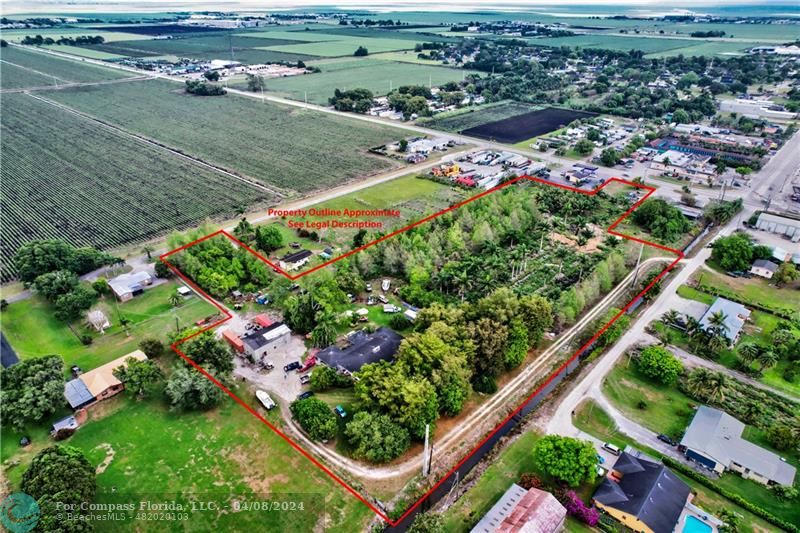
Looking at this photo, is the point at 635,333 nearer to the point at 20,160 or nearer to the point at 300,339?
the point at 300,339

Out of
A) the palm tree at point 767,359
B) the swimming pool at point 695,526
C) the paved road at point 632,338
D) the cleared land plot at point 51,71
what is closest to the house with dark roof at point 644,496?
the swimming pool at point 695,526

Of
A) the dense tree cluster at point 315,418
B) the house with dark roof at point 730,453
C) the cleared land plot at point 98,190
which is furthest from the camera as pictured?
the cleared land plot at point 98,190

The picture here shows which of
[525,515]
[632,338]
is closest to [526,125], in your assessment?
[632,338]

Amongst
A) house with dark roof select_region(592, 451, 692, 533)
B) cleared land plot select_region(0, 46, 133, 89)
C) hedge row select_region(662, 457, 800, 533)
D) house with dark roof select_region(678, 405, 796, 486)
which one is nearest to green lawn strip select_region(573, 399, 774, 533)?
hedge row select_region(662, 457, 800, 533)

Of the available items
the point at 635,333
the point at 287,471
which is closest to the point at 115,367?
the point at 287,471

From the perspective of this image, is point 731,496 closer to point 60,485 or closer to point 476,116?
point 60,485

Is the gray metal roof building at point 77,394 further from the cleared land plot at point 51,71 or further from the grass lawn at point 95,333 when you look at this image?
the cleared land plot at point 51,71

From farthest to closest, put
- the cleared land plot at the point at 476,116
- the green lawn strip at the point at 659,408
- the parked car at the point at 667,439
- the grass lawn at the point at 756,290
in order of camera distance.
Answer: the cleared land plot at the point at 476,116, the grass lawn at the point at 756,290, the parked car at the point at 667,439, the green lawn strip at the point at 659,408
